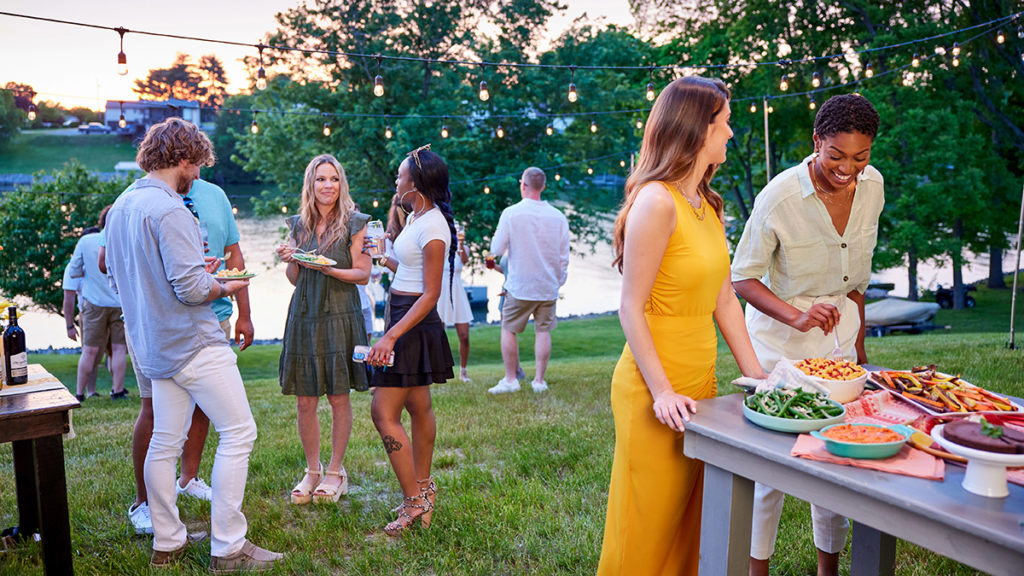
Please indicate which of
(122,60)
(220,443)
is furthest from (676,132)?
(122,60)

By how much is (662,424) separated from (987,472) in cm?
86

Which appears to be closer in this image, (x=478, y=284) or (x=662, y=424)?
(x=662, y=424)

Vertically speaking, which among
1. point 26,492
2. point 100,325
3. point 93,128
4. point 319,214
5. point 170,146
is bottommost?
point 26,492

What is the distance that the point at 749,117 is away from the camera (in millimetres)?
17750

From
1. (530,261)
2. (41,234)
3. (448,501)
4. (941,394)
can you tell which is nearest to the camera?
(941,394)

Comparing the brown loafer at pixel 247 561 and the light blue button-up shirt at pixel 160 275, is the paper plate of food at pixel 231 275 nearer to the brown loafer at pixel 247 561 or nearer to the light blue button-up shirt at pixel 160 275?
the light blue button-up shirt at pixel 160 275

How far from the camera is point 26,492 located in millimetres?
3395

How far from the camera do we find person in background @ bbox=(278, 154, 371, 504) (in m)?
3.79

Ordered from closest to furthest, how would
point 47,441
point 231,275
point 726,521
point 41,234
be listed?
point 726,521 < point 47,441 < point 231,275 < point 41,234

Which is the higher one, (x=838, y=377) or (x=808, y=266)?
(x=808, y=266)

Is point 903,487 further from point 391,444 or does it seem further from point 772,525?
point 391,444

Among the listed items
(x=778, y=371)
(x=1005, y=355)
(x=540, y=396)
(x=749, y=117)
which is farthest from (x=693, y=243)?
(x=749, y=117)

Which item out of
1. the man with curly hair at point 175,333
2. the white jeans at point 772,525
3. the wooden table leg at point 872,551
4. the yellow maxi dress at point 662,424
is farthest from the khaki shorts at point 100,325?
the wooden table leg at point 872,551

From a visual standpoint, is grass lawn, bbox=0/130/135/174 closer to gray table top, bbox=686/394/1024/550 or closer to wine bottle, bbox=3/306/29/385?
wine bottle, bbox=3/306/29/385
